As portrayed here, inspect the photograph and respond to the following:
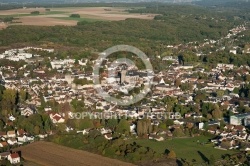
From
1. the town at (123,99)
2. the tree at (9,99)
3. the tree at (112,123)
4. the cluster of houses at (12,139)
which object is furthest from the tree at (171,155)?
the tree at (9,99)

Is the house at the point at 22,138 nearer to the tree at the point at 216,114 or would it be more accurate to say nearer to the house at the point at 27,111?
the house at the point at 27,111

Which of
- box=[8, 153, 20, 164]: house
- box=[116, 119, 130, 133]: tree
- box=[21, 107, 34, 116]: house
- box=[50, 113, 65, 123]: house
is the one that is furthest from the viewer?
box=[21, 107, 34, 116]: house

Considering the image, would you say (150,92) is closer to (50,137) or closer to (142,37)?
(50,137)

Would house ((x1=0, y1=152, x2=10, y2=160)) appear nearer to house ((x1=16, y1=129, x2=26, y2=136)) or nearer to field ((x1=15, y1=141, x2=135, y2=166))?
field ((x1=15, y1=141, x2=135, y2=166))

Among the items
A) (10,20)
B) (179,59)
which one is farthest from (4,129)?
(10,20)

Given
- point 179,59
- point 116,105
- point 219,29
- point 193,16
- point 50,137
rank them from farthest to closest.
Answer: point 193,16 → point 219,29 → point 179,59 → point 116,105 → point 50,137

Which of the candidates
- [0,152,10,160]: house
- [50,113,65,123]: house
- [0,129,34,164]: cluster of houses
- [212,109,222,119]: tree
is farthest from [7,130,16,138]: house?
[212,109,222,119]: tree
